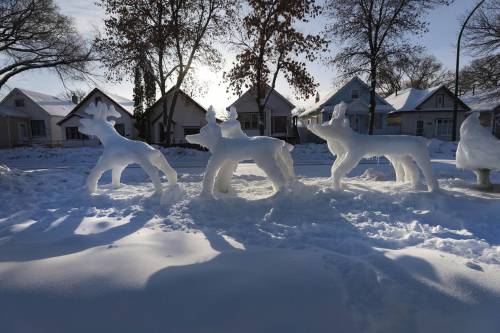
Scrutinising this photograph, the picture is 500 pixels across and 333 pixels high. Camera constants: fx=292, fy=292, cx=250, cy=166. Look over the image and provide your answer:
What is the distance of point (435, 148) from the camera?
63.4ft

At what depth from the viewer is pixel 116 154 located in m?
6.47

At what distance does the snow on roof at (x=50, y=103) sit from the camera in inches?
1227

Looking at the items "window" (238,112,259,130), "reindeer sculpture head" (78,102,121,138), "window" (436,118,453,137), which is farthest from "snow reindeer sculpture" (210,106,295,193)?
"window" (436,118,453,137)

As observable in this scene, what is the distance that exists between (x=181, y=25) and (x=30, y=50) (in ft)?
36.4

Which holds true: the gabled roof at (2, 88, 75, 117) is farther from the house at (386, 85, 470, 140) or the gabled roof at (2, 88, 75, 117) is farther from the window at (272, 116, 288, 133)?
the house at (386, 85, 470, 140)

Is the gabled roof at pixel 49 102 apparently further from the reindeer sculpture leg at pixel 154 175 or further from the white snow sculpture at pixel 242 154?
the white snow sculpture at pixel 242 154

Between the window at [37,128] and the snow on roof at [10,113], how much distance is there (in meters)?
1.06

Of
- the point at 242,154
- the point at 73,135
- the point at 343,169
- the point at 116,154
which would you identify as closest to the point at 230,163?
the point at 242,154

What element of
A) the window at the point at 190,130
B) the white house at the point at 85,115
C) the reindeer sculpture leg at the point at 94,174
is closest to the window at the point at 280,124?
the window at the point at 190,130

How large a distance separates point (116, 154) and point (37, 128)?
3178 cm

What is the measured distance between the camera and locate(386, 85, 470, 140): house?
1104 inches

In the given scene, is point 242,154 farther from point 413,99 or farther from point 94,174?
point 413,99

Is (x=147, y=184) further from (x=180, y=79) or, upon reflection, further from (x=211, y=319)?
(x=180, y=79)

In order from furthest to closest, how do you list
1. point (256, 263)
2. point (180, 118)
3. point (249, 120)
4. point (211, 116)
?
point (249, 120) < point (180, 118) < point (211, 116) < point (256, 263)
